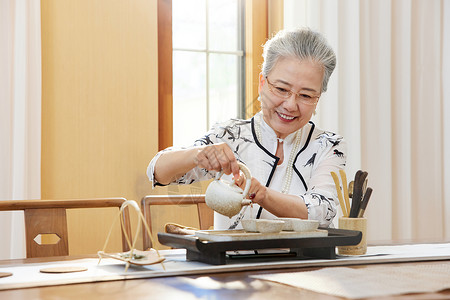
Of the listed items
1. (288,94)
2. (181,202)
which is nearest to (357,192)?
(288,94)

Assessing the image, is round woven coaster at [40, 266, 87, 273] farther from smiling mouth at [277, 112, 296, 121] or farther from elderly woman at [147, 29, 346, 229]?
smiling mouth at [277, 112, 296, 121]

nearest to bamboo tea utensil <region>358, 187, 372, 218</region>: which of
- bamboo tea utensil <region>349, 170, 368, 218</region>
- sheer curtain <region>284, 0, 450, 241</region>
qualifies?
bamboo tea utensil <region>349, 170, 368, 218</region>

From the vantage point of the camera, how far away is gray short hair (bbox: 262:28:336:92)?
5.88ft

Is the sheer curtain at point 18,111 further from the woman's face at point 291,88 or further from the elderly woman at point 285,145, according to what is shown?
the woman's face at point 291,88

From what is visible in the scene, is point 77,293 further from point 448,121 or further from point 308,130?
point 448,121

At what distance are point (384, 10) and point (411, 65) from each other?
0.38 metres

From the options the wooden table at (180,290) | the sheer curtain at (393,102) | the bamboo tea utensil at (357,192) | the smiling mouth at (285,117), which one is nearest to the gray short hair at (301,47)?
the smiling mouth at (285,117)

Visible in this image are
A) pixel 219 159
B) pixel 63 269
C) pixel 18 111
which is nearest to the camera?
pixel 63 269

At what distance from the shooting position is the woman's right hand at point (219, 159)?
1342mm

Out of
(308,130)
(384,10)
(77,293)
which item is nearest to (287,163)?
(308,130)

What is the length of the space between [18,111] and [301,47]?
132 cm

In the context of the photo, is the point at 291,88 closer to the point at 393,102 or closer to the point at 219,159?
the point at 219,159

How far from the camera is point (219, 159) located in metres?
1.35

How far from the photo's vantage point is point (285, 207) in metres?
1.64
